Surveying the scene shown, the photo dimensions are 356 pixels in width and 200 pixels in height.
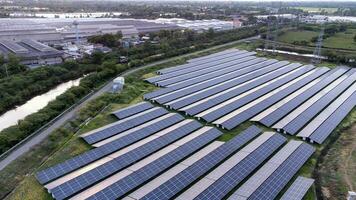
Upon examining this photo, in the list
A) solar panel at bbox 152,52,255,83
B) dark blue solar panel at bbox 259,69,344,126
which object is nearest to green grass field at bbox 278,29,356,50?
solar panel at bbox 152,52,255,83

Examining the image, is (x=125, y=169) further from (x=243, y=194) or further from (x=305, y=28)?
(x=305, y=28)

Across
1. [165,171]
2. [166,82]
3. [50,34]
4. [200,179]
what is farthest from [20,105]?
[50,34]

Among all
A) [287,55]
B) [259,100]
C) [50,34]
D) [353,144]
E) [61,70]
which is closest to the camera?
[353,144]

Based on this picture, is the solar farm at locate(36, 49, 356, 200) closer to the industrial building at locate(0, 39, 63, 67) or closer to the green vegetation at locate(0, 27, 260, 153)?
the green vegetation at locate(0, 27, 260, 153)

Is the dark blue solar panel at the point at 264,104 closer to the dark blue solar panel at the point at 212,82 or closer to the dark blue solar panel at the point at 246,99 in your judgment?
the dark blue solar panel at the point at 246,99

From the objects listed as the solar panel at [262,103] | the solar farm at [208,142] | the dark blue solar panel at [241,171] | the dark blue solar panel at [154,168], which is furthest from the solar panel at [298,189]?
Answer: the solar panel at [262,103]

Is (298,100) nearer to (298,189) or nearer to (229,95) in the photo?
(229,95)
